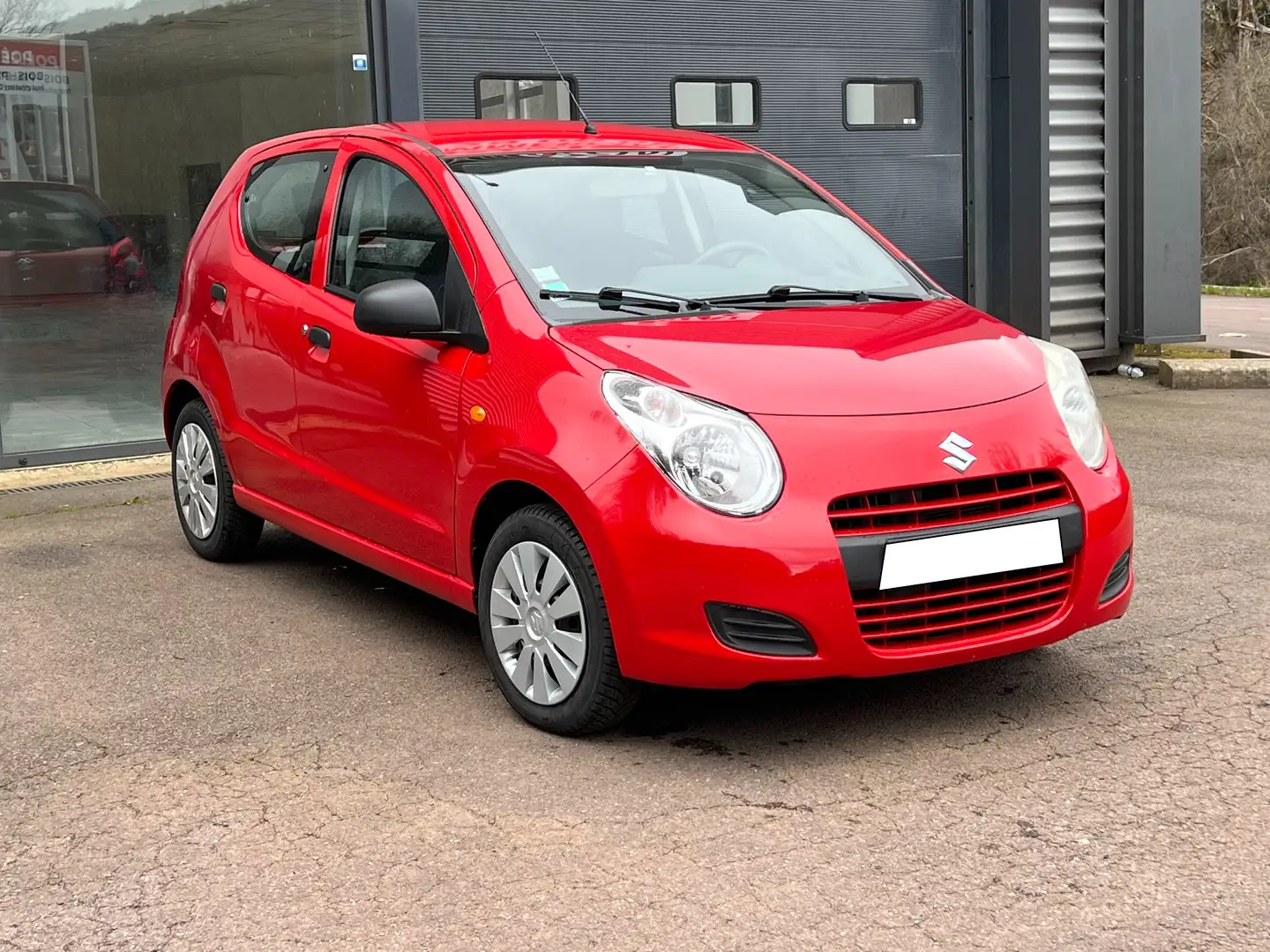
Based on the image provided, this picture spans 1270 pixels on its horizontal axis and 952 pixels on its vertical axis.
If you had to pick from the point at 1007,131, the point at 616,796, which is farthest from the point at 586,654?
Result: the point at 1007,131

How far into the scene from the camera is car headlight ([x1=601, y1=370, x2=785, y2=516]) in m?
3.62

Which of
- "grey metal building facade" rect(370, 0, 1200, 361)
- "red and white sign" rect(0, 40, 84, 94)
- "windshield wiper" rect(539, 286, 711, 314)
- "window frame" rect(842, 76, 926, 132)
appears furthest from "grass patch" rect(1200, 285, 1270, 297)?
"windshield wiper" rect(539, 286, 711, 314)

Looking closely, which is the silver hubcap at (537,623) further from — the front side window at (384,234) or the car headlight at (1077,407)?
the car headlight at (1077,407)

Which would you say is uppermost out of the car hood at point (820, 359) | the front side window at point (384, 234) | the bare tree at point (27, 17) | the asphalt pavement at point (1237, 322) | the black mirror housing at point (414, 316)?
the bare tree at point (27, 17)

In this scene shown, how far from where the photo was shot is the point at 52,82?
8.02m

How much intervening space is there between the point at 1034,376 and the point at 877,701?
0.95m

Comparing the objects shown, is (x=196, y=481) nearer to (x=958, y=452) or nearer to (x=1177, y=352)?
(x=958, y=452)

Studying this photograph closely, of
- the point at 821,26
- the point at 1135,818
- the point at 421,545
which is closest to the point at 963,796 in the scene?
the point at 1135,818

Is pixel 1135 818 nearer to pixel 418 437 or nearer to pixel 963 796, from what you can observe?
pixel 963 796

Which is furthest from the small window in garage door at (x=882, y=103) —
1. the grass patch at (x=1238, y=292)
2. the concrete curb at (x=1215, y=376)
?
the grass patch at (x=1238, y=292)

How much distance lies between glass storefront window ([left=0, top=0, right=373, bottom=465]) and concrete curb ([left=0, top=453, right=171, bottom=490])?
0.52 ft

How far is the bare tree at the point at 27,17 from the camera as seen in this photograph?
7887 mm

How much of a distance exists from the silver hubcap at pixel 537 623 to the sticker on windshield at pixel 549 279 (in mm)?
759

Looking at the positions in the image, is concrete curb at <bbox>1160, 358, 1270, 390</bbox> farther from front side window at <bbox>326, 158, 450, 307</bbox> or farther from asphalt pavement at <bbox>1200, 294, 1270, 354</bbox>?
front side window at <bbox>326, 158, 450, 307</bbox>
